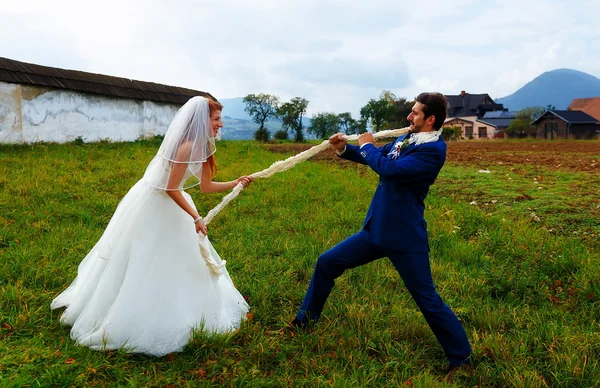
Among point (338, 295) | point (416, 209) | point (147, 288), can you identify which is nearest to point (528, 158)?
point (338, 295)

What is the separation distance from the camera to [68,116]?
15508mm

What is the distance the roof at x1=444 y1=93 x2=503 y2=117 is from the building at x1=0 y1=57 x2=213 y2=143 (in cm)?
6726

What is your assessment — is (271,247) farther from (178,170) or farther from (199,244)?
(178,170)

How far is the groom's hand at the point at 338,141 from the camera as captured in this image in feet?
11.8

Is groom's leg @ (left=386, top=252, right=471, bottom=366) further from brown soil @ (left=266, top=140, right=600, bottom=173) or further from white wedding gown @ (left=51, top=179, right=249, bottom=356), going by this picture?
brown soil @ (left=266, top=140, right=600, bottom=173)

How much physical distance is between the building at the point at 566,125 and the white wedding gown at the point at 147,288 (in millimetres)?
56953

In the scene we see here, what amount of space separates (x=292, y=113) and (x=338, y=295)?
55.4m

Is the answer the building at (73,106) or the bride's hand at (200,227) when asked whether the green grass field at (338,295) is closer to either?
the bride's hand at (200,227)

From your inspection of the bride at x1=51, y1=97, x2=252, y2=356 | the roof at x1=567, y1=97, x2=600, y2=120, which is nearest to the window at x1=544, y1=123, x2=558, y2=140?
the roof at x1=567, y1=97, x2=600, y2=120

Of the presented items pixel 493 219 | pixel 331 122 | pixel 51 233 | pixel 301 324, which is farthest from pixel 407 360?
pixel 331 122

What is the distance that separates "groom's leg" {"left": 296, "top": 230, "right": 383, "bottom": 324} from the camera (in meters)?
3.47

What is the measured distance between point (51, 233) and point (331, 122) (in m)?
77.6

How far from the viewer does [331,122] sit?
81.7 m

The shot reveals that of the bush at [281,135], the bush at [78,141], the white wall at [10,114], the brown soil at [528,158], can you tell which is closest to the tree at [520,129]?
the bush at [281,135]
